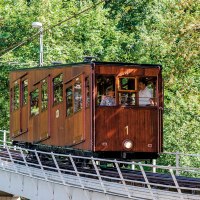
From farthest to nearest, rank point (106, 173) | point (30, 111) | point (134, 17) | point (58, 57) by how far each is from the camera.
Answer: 1. point (134, 17)
2. point (58, 57)
3. point (30, 111)
4. point (106, 173)

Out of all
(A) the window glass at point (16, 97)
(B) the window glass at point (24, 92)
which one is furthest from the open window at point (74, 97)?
(A) the window glass at point (16, 97)

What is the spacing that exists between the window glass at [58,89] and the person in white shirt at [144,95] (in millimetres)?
2587

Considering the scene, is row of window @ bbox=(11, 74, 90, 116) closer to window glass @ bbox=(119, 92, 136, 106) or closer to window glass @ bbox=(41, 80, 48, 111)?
window glass @ bbox=(41, 80, 48, 111)

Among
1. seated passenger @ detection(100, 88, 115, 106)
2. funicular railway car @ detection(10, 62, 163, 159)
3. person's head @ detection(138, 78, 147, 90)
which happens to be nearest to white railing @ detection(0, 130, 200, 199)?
funicular railway car @ detection(10, 62, 163, 159)

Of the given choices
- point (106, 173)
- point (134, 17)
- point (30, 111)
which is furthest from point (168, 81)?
point (134, 17)

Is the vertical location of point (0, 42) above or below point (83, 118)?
above

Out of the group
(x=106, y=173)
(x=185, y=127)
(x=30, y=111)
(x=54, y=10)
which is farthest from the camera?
(x=54, y=10)

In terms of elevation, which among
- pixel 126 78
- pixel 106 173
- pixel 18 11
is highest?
pixel 18 11

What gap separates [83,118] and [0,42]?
2529 centimetres

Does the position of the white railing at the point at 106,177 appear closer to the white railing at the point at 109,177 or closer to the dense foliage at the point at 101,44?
the white railing at the point at 109,177

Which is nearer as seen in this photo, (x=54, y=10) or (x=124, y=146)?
(x=124, y=146)

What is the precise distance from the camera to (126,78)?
3127 cm

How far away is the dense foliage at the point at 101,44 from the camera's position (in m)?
48.7

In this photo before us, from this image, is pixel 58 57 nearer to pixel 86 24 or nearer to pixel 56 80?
pixel 86 24
